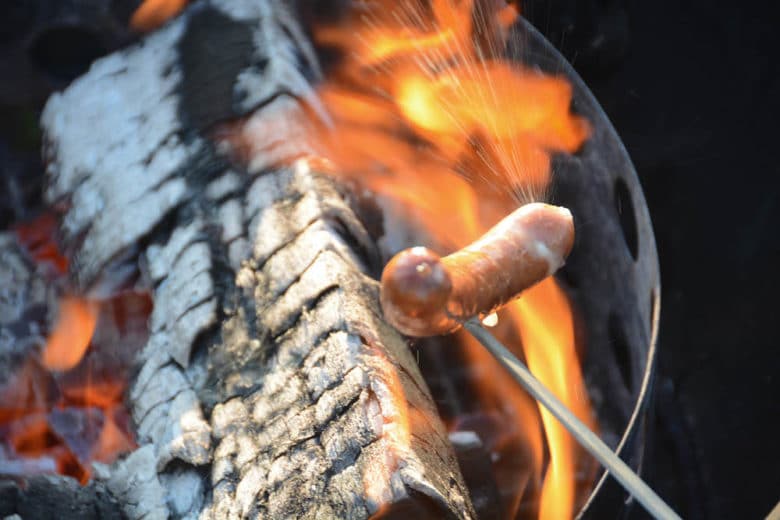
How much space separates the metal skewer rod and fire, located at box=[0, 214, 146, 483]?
0.94 m

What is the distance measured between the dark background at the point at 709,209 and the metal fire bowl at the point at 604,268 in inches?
34.3

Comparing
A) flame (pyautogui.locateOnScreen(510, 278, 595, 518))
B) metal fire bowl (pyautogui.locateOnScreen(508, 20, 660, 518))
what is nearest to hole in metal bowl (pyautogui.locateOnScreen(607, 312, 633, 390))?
metal fire bowl (pyautogui.locateOnScreen(508, 20, 660, 518))

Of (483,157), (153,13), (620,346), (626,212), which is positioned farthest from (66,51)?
(620,346)

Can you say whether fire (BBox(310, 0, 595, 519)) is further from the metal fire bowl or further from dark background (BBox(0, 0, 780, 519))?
dark background (BBox(0, 0, 780, 519))

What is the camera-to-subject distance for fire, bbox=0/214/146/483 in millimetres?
1857

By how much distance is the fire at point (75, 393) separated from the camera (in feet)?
6.09

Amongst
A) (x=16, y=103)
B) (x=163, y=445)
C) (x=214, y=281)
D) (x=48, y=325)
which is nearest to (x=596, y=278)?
(x=214, y=281)

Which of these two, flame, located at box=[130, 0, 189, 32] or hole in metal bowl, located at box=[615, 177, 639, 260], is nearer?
hole in metal bowl, located at box=[615, 177, 639, 260]

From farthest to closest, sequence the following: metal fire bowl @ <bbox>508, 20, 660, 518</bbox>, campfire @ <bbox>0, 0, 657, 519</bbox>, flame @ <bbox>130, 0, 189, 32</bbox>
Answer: flame @ <bbox>130, 0, 189, 32</bbox> < metal fire bowl @ <bbox>508, 20, 660, 518</bbox> < campfire @ <bbox>0, 0, 657, 519</bbox>


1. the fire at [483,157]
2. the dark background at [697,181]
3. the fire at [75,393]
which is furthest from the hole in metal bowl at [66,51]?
the fire at [483,157]

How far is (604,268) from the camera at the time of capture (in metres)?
1.84

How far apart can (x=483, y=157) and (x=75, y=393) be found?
1166 mm

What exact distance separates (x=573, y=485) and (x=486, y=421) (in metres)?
0.26

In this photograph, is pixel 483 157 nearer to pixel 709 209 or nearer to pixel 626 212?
pixel 626 212
